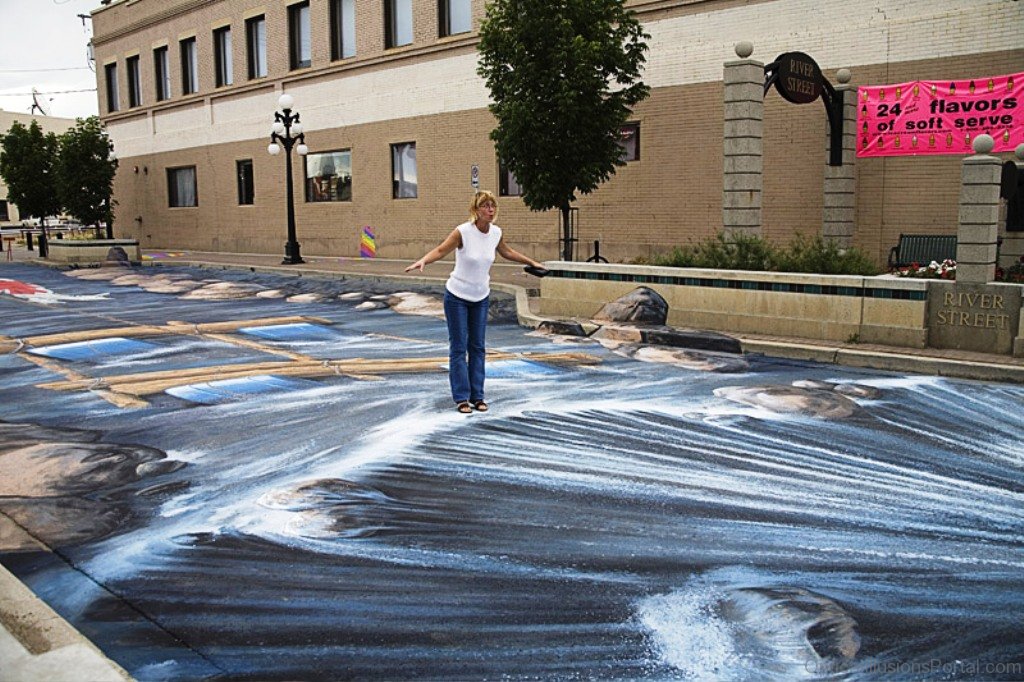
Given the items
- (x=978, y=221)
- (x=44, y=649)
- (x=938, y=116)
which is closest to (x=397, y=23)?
(x=938, y=116)

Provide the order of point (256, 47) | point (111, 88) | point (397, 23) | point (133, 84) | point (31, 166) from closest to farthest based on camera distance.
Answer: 1. point (397, 23)
2. point (256, 47)
3. point (31, 166)
4. point (133, 84)
5. point (111, 88)

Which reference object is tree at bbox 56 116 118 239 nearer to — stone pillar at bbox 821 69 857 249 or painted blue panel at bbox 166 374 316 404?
stone pillar at bbox 821 69 857 249

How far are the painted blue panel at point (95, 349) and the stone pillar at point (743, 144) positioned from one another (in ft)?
29.5

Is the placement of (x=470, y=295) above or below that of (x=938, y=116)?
below

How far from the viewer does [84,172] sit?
3238cm

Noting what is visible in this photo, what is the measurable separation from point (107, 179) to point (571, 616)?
107 feet

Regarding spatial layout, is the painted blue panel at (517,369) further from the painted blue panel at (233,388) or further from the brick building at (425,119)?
the brick building at (425,119)

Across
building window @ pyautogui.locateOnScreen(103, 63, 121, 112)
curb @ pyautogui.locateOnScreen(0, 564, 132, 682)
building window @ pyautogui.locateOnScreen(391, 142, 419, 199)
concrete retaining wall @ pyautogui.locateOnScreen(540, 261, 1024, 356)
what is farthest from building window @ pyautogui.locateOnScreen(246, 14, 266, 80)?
curb @ pyautogui.locateOnScreen(0, 564, 132, 682)

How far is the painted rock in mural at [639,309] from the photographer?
529 inches

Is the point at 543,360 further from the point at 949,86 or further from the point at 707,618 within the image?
the point at 949,86

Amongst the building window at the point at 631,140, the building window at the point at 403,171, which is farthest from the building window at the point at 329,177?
the building window at the point at 631,140

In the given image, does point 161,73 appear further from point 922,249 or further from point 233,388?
point 233,388

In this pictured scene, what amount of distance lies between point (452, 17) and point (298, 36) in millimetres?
7900

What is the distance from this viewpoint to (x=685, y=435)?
7.67 m
